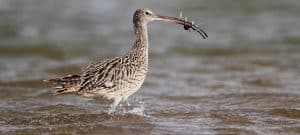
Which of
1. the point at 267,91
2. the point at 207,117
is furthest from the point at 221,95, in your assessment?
the point at 207,117

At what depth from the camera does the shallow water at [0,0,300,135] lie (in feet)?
35.9

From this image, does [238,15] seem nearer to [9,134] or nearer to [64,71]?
[64,71]

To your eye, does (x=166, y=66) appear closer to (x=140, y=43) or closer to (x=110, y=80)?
(x=140, y=43)

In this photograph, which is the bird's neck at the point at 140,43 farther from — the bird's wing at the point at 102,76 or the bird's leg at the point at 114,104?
the bird's leg at the point at 114,104

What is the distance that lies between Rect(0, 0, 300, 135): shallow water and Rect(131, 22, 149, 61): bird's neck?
746 mm

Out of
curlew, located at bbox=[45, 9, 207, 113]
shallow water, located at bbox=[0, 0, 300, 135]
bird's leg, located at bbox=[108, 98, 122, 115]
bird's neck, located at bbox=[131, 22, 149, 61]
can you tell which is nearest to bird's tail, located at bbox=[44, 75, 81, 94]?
curlew, located at bbox=[45, 9, 207, 113]

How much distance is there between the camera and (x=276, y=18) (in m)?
23.5

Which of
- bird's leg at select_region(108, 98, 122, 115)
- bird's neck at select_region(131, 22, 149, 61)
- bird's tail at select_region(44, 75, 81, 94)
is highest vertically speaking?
bird's neck at select_region(131, 22, 149, 61)

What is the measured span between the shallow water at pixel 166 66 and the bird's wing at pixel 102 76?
434mm

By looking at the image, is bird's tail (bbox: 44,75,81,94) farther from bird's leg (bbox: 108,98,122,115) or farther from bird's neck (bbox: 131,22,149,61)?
bird's neck (bbox: 131,22,149,61)

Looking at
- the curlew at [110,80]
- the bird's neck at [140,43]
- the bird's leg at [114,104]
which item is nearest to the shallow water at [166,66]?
the bird's leg at [114,104]

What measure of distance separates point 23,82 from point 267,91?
4.20m

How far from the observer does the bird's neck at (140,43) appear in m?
11.4

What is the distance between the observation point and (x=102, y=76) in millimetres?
10945
